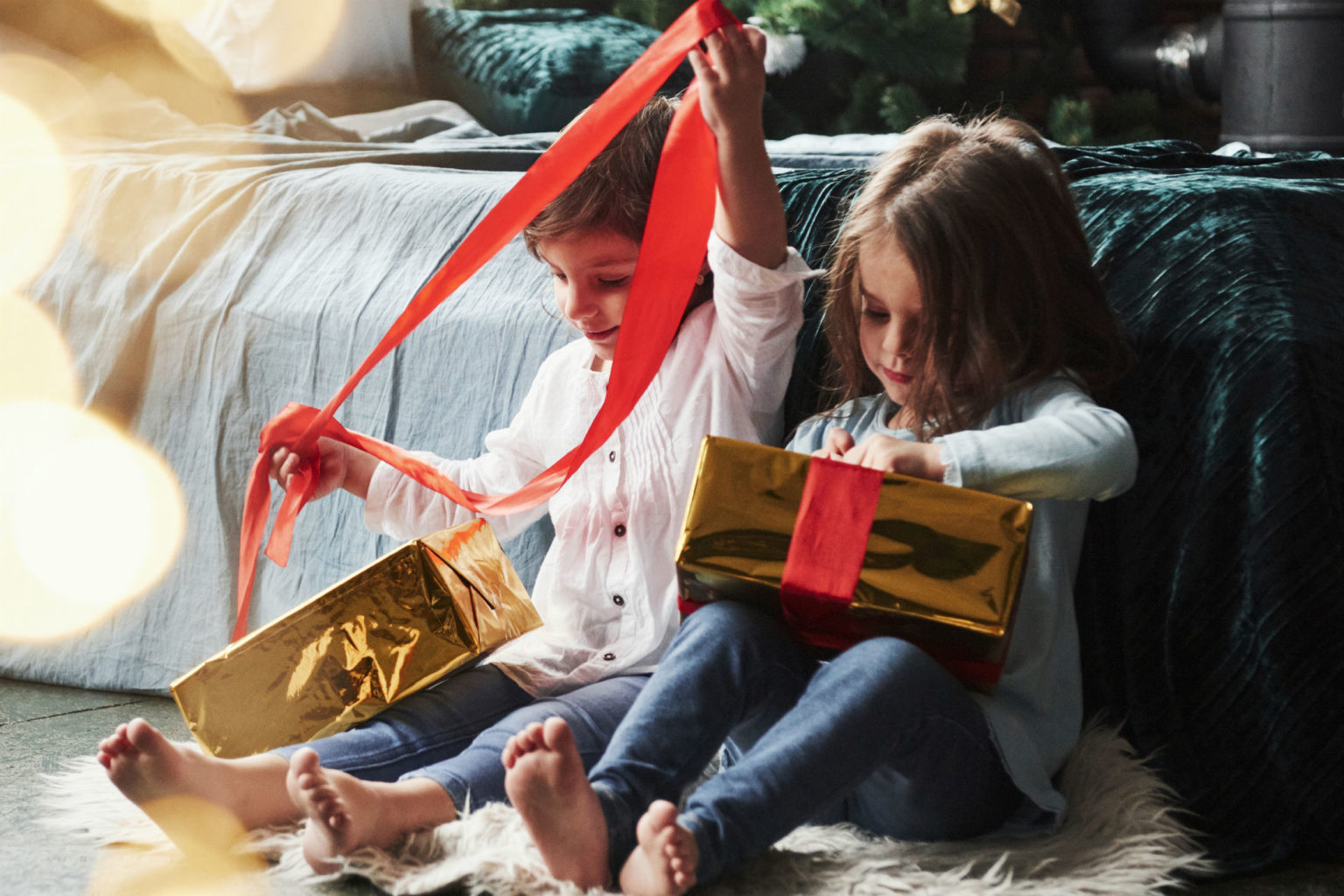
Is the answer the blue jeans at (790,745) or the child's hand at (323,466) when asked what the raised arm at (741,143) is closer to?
the blue jeans at (790,745)

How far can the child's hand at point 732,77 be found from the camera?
0.84 meters

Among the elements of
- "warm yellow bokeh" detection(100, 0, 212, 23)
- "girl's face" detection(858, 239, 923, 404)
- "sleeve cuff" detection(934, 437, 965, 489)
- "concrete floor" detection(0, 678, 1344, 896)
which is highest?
"warm yellow bokeh" detection(100, 0, 212, 23)

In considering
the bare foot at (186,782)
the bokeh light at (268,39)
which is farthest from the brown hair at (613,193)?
the bokeh light at (268,39)

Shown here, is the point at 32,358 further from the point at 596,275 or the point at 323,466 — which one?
the point at 596,275

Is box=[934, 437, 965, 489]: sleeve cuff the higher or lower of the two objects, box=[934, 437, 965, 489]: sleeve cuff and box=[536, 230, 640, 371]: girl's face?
the lower

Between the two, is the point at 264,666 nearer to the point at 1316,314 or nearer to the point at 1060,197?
the point at 1060,197

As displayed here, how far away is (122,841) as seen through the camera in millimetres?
869

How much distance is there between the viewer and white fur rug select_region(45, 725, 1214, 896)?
75cm

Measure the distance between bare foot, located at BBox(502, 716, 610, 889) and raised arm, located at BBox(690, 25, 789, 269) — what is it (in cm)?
39

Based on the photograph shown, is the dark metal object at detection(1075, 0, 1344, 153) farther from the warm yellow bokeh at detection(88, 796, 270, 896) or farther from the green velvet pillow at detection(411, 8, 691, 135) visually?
the warm yellow bokeh at detection(88, 796, 270, 896)

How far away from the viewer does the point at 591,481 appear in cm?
103

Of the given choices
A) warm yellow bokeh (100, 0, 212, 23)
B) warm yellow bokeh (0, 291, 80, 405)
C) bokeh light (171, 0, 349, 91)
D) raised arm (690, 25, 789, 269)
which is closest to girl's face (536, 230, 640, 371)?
raised arm (690, 25, 789, 269)

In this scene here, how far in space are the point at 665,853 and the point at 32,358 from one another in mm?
1095

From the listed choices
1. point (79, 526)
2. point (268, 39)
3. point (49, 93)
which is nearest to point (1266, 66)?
point (268, 39)
